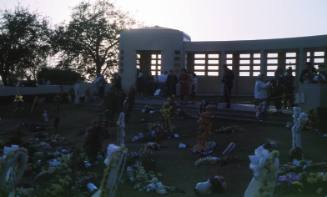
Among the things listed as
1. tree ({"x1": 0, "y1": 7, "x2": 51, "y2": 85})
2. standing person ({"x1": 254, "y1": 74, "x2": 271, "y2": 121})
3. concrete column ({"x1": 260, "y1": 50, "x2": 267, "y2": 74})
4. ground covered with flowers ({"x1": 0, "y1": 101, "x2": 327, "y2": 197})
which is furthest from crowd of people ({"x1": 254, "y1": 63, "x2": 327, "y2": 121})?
tree ({"x1": 0, "y1": 7, "x2": 51, "y2": 85})

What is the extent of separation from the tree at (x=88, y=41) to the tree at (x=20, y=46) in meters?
5.75

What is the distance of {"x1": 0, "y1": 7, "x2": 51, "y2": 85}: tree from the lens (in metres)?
38.8

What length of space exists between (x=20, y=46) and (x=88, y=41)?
420 inches

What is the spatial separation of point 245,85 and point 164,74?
184 inches

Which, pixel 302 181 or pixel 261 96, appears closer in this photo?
pixel 302 181

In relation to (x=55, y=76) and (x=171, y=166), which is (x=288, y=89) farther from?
(x=55, y=76)

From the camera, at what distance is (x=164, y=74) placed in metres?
30.1

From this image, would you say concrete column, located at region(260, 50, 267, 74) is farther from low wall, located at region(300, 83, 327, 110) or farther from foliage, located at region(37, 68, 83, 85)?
foliage, located at region(37, 68, 83, 85)

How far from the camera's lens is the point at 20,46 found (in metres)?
39.7

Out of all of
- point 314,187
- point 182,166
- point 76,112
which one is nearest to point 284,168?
point 314,187

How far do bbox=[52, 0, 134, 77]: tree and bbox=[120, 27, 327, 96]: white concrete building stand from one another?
53.2 ft

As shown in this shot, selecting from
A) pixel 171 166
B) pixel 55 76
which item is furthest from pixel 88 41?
pixel 171 166

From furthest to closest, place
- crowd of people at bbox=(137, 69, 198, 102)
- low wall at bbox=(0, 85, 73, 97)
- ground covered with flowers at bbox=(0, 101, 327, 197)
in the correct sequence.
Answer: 1. low wall at bbox=(0, 85, 73, 97)
2. crowd of people at bbox=(137, 69, 198, 102)
3. ground covered with flowers at bbox=(0, 101, 327, 197)

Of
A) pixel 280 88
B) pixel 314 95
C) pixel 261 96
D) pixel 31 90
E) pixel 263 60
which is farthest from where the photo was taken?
pixel 31 90
